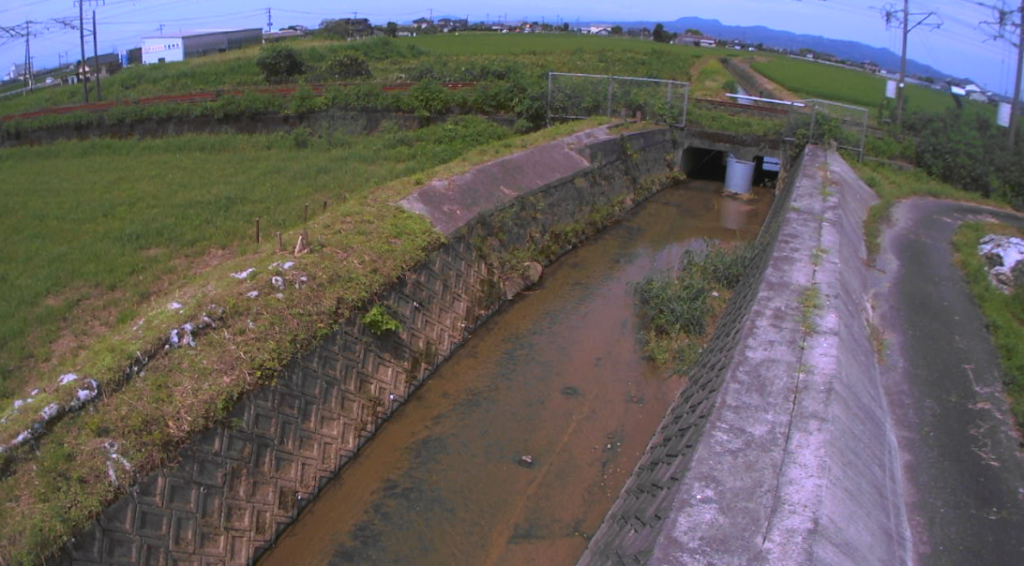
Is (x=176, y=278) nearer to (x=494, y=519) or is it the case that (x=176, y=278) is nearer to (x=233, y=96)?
(x=494, y=519)

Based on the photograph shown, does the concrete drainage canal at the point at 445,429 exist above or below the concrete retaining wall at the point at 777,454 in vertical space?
below

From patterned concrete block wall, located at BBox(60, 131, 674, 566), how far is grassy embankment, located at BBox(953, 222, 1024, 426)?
6.68m

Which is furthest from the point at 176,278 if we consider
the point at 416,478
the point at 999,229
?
the point at 999,229

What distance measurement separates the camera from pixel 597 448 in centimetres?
854

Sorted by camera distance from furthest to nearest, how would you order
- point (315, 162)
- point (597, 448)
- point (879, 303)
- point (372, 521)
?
point (315, 162) < point (879, 303) < point (597, 448) < point (372, 521)

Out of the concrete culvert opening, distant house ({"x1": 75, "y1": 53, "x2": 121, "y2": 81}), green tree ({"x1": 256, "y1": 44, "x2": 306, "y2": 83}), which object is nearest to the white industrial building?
distant house ({"x1": 75, "y1": 53, "x2": 121, "y2": 81})

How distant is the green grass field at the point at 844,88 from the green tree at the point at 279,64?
22002mm

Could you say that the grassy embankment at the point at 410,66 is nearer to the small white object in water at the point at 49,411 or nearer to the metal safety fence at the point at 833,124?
the metal safety fence at the point at 833,124

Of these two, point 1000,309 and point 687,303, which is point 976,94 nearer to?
point 1000,309

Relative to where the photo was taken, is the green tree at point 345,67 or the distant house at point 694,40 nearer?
the green tree at point 345,67

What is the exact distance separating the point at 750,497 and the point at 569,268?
9552 mm

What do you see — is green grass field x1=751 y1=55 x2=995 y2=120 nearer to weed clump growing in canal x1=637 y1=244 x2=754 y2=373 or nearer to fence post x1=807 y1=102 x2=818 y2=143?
fence post x1=807 y1=102 x2=818 y2=143

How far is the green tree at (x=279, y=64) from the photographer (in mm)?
31906

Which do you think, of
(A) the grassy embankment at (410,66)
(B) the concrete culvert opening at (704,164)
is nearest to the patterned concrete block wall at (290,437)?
(B) the concrete culvert opening at (704,164)
